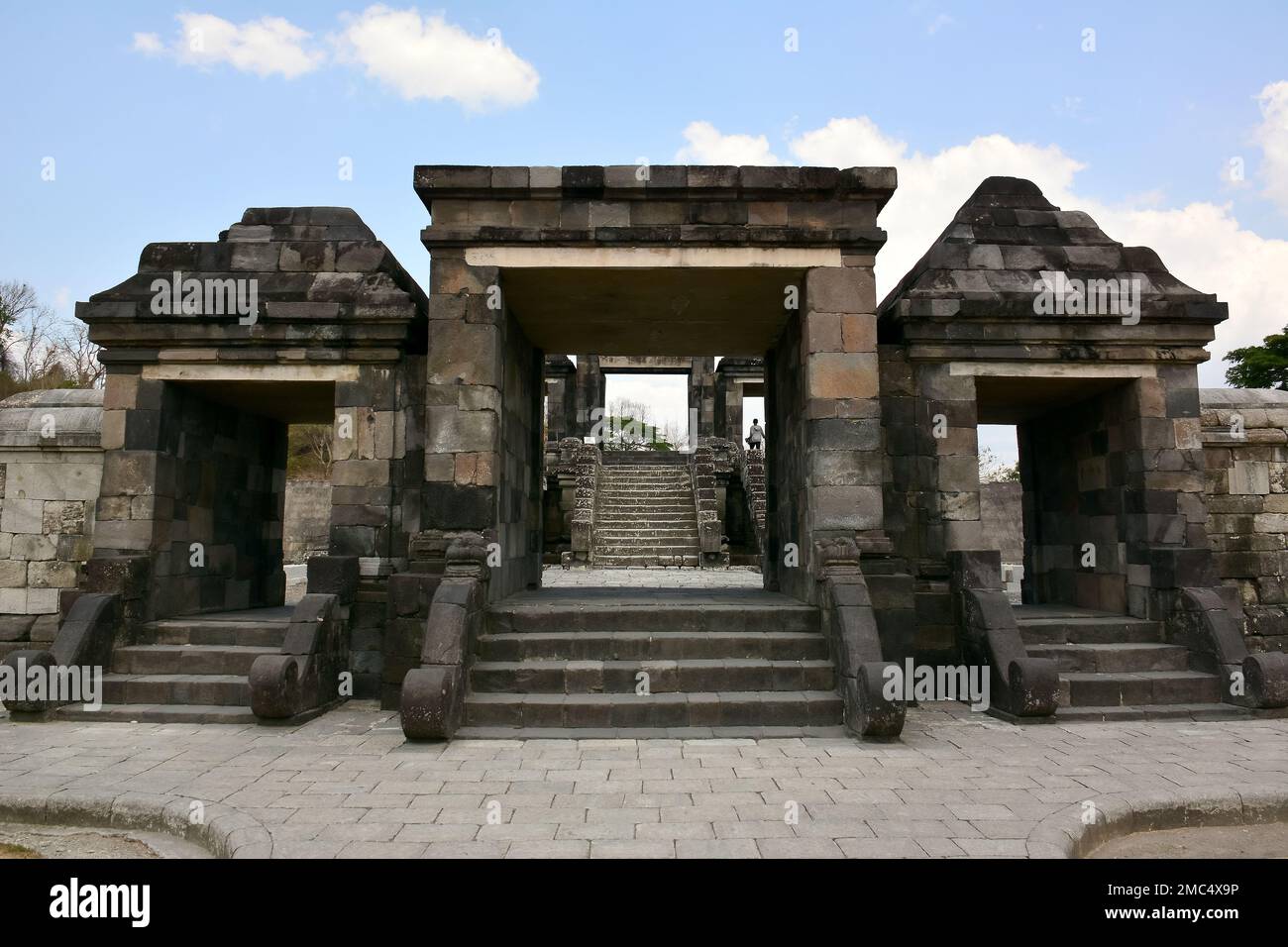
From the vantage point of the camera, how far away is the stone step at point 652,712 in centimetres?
623

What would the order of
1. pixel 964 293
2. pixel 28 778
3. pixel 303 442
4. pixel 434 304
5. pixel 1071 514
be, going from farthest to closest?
pixel 303 442 < pixel 1071 514 < pixel 964 293 < pixel 434 304 < pixel 28 778

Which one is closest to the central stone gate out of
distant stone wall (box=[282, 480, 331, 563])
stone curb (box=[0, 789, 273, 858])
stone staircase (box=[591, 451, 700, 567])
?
stone curb (box=[0, 789, 273, 858])

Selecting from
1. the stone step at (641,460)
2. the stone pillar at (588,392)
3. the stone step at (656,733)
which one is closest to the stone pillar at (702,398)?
the stone step at (641,460)

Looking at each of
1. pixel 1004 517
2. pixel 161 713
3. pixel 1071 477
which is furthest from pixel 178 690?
pixel 1004 517

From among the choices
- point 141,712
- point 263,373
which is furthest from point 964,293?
point 141,712

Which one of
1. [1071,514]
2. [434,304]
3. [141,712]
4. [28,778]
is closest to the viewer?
[28,778]

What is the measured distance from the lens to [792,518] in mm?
9023

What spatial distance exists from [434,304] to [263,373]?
2.17 meters

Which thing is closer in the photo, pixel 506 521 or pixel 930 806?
pixel 930 806

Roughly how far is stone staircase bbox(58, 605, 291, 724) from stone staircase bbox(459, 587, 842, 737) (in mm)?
2297

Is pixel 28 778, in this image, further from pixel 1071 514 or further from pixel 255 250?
pixel 1071 514

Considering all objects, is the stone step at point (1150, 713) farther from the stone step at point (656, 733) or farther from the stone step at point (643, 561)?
the stone step at point (643, 561)

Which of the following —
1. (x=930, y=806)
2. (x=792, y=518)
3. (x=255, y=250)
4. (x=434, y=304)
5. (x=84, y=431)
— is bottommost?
(x=930, y=806)

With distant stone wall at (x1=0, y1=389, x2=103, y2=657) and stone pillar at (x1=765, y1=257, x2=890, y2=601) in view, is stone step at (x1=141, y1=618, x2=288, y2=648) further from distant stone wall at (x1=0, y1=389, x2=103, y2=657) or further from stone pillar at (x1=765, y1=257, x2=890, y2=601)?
stone pillar at (x1=765, y1=257, x2=890, y2=601)
